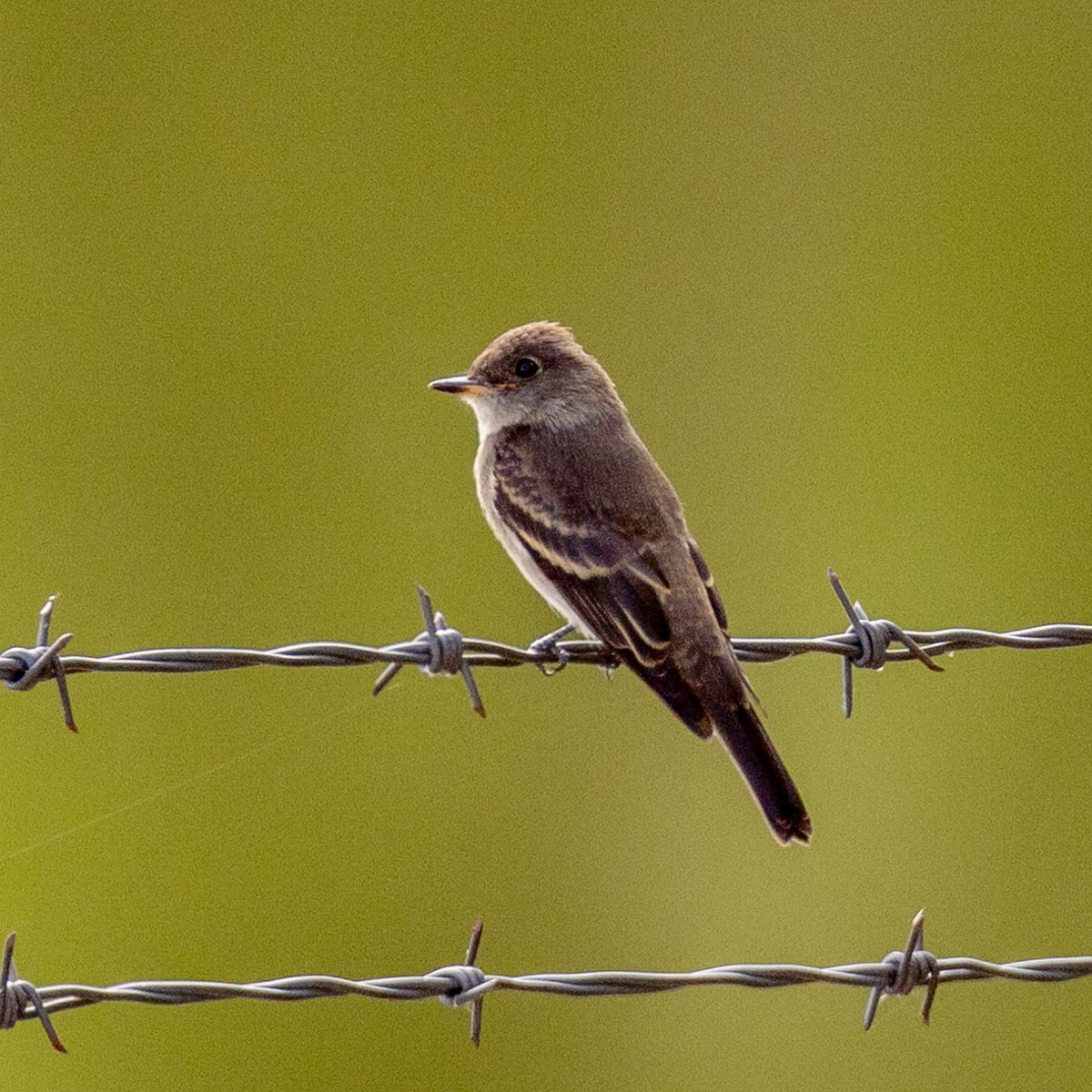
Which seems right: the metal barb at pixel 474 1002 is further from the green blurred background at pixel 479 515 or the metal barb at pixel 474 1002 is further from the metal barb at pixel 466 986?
the green blurred background at pixel 479 515

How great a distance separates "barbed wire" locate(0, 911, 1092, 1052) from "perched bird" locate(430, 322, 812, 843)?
78 cm

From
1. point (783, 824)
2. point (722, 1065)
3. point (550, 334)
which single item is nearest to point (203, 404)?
point (550, 334)

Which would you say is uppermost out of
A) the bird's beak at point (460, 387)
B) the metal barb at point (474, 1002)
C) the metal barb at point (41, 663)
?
the bird's beak at point (460, 387)

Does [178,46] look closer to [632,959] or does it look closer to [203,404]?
[203,404]

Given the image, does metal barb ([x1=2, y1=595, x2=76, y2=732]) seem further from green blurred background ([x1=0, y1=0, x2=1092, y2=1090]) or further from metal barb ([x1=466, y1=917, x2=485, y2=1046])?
green blurred background ([x1=0, y1=0, x2=1092, y2=1090])

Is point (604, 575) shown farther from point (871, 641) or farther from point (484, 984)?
point (484, 984)

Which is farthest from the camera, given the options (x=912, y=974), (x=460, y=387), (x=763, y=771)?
(x=460, y=387)

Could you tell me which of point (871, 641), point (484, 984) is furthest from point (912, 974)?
point (484, 984)

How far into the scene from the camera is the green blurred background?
6844 millimetres

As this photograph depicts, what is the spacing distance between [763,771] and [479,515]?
143 inches

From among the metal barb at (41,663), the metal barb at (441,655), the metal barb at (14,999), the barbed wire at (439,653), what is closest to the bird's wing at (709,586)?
the barbed wire at (439,653)

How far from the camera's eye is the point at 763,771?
4211mm

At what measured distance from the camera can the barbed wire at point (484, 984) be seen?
2.94 meters

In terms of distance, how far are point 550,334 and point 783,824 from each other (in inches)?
80.2
